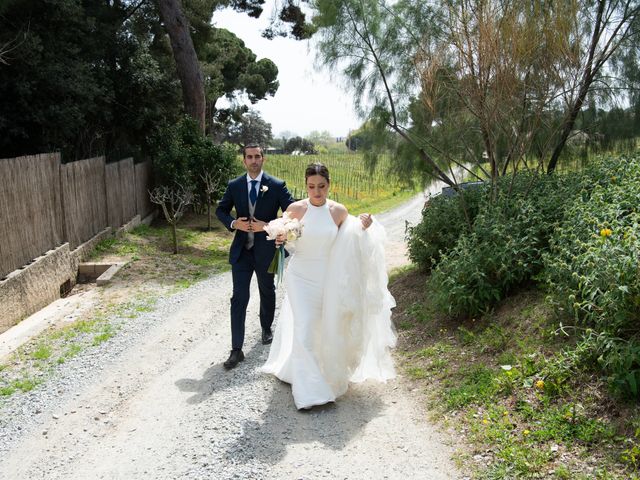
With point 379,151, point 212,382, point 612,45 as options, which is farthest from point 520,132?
point 212,382

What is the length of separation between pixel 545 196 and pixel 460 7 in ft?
8.10

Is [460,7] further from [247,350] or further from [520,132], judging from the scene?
[247,350]

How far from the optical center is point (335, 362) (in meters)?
5.01

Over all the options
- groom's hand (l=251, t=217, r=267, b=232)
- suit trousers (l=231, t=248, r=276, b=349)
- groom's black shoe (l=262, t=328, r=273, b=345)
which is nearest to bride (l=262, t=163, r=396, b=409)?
groom's hand (l=251, t=217, r=267, b=232)

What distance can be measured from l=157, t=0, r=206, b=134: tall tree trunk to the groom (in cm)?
1321

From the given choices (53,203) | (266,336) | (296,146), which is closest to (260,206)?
(266,336)

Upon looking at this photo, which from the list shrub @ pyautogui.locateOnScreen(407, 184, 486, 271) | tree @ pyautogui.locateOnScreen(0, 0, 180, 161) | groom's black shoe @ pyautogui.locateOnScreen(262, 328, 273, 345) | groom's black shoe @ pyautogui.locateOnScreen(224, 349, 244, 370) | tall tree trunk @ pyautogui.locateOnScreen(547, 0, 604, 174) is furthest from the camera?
tree @ pyautogui.locateOnScreen(0, 0, 180, 161)

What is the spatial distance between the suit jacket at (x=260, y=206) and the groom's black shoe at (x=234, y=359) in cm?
88

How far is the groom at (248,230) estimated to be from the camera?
19.4 ft

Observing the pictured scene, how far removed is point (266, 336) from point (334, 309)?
1751 mm

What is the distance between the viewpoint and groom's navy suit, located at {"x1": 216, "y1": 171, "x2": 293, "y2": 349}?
234 inches

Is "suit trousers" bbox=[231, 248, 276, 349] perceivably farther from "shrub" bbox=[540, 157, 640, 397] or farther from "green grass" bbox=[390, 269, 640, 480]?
"shrub" bbox=[540, 157, 640, 397]

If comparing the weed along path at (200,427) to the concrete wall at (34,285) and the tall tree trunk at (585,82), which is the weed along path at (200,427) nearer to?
the concrete wall at (34,285)

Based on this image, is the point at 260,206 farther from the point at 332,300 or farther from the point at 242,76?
the point at 242,76
